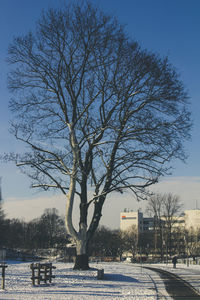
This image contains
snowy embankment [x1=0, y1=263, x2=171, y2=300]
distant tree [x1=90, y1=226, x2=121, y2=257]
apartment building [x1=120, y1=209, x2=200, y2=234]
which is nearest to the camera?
snowy embankment [x1=0, y1=263, x2=171, y2=300]

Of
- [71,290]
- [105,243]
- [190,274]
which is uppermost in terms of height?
[71,290]

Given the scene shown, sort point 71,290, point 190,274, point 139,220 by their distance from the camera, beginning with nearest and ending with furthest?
point 71,290, point 190,274, point 139,220

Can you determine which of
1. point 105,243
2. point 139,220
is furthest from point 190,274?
point 139,220

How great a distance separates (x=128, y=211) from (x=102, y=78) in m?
161

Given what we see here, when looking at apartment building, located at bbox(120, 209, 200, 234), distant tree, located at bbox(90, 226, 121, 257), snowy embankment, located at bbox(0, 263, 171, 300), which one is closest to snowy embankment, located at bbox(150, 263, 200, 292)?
snowy embankment, located at bbox(0, 263, 171, 300)

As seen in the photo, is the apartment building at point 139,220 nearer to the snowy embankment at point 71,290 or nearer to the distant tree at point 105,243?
the distant tree at point 105,243

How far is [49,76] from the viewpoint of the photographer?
24.0 m

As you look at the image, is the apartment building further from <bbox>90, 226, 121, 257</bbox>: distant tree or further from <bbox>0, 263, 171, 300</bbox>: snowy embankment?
<bbox>0, 263, 171, 300</bbox>: snowy embankment

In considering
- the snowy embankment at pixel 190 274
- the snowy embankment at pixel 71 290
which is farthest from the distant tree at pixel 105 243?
the snowy embankment at pixel 71 290

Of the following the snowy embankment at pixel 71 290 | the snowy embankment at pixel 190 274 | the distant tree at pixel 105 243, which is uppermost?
the snowy embankment at pixel 71 290

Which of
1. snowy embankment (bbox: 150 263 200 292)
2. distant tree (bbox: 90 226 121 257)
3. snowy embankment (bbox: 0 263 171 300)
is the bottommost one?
distant tree (bbox: 90 226 121 257)

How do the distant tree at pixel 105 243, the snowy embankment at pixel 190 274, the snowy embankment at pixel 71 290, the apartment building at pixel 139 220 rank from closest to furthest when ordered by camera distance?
the snowy embankment at pixel 71 290, the snowy embankment at pixel 190 274, the distant tree at pixel 105 243, the apartment building at pixel 139 220

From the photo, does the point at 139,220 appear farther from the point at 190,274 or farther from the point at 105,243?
the point at 190,274

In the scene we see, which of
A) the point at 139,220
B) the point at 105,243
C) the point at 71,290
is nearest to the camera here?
the point at 71,290
